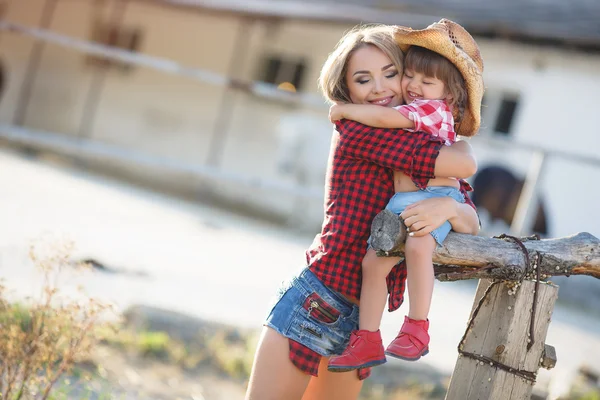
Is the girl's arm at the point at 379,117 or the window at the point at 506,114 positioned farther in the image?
the window at the point at 506,114

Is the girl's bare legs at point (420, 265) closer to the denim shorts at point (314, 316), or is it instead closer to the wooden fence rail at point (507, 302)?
the wooden fence rail at point (507, 302)

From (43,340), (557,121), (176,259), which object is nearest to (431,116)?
(43,340)

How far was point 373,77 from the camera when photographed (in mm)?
2768

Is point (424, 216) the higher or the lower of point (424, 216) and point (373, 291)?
the higher

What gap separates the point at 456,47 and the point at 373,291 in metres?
0.87

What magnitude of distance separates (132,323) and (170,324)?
0.81ft

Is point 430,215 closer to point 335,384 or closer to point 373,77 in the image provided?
point 373,77

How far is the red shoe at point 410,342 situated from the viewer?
255 centimetres

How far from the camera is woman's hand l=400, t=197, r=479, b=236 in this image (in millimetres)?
2568

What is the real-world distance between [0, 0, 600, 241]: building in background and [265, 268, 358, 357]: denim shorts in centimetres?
677

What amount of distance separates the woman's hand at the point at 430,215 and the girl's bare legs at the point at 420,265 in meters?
0.03

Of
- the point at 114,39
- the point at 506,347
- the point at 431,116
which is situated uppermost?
the point at 114,39

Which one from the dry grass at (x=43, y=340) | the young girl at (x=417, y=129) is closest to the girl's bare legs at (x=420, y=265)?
the young girl at (x=417, y=129)

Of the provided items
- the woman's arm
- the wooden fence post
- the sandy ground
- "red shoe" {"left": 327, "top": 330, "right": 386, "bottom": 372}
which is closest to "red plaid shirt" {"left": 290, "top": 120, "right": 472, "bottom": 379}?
the woman's arm
